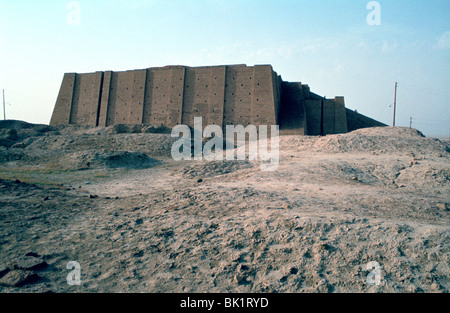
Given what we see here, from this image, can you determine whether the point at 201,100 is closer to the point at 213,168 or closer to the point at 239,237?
the point at 213,168

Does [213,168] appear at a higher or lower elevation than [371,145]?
lower

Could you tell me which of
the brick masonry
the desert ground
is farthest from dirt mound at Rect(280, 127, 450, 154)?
the brick masonry

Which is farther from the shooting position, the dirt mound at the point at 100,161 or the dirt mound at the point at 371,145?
the dirt mound at the point at 100,161

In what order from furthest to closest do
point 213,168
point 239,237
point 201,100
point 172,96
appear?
point 172,96 < point 201,100 < point 213,168 < point 239,237

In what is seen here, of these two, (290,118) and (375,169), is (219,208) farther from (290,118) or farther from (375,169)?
(290,118)

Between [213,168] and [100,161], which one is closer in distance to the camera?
[213,168]

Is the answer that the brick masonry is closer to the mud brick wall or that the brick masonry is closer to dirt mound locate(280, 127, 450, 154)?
the mud brick wall

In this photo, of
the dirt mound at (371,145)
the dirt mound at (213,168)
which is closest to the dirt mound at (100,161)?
the dirt mound at (213,168)

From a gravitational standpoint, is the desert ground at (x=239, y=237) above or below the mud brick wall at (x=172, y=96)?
below

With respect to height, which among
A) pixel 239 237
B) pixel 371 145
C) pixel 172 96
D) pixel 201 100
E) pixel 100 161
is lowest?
pixel 239 237

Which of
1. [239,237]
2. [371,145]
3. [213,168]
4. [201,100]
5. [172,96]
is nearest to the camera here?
[239,237]

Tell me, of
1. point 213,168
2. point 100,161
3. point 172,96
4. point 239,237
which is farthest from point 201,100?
point 239,237

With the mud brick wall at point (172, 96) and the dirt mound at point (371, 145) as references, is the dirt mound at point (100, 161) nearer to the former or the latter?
the dirt mound at point (371, 145)
